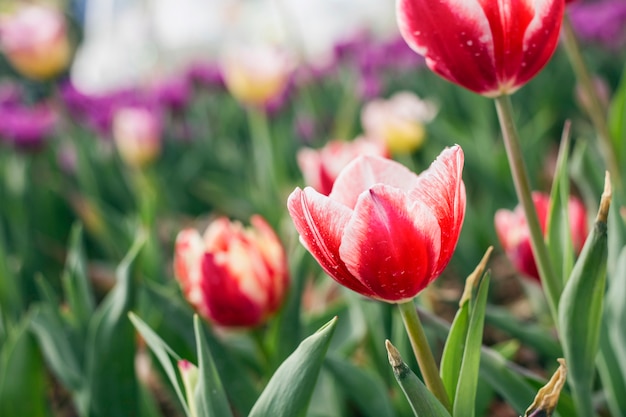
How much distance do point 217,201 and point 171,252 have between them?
31 cm

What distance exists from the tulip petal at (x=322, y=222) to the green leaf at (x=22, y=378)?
434 mm

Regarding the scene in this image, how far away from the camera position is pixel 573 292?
0.48 meters

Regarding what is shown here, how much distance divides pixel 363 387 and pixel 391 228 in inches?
11.7

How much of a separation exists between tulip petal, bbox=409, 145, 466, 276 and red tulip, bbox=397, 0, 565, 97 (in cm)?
10

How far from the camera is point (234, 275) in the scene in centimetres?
73

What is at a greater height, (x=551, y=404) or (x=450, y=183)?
(x=450, y=183)

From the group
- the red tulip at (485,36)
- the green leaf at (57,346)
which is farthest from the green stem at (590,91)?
the green leaf at (57,346)

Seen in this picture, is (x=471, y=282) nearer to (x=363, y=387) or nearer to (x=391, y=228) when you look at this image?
(x=391, y=228)

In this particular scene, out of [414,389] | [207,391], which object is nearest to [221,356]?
[207,391]

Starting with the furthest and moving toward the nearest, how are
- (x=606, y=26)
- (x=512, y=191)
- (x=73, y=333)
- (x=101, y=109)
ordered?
(x=606, y=26) < (x=101, y=109) < (x=512, y=191) < (x=73, y=333)

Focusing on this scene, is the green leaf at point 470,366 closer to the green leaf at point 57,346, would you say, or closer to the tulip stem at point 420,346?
the tulip stem at point 420,346

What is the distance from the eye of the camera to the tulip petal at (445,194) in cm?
40

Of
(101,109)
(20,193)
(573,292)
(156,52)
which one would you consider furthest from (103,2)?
(573,292)

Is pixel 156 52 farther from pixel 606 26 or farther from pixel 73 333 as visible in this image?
pixel 73 333
